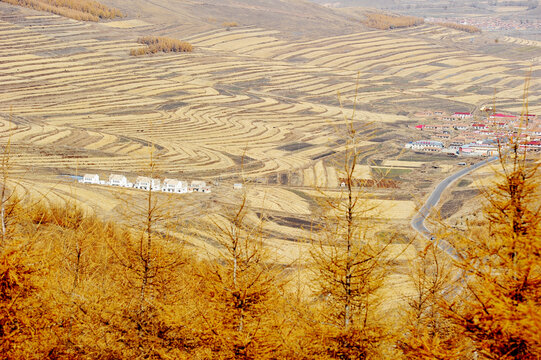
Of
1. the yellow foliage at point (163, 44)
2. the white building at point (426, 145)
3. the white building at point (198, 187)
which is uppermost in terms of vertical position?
the yellow foliage at point (163, 44)

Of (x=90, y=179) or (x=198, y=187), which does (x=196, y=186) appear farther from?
(x=90, y=179)

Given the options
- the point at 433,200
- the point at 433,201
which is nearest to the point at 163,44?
the point at 433,200

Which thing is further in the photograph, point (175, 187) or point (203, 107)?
point (203, 107)

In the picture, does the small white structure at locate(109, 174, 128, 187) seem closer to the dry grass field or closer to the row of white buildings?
the row of white buildings

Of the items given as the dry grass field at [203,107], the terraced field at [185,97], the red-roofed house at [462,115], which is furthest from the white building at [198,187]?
the red-roofed house at [462,115]

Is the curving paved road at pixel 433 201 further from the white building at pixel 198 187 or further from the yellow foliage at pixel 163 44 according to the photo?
the yellow foliage at pixel 163 44

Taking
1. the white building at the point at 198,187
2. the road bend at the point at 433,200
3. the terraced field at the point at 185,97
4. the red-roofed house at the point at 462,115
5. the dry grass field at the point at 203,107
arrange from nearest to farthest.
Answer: the road bend at the point at 433,200
the white building at the point at 198,187
the dry grass field at the point at 203,107
the terraced field at the point at 185,97
the red-roofed house at the point at 462,115

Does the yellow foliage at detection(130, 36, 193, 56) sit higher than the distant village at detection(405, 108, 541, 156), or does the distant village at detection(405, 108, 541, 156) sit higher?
the yellow foliage at detection(130, 36, 193, 56)

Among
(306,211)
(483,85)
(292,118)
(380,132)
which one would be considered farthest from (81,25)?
(306,211)

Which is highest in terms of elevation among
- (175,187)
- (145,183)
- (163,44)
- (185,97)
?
(163,44)

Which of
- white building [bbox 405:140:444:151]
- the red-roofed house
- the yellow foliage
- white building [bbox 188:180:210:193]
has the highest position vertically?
the yellow foliage

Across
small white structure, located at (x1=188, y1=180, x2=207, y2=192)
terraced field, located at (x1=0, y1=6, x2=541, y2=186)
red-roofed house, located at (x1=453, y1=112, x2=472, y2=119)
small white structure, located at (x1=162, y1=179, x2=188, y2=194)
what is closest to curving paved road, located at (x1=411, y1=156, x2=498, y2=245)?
terraced field, located at (x1=0, y1=6, x2=541, y2=186)

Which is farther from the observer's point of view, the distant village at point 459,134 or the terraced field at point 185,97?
the distant village at point 459,134
